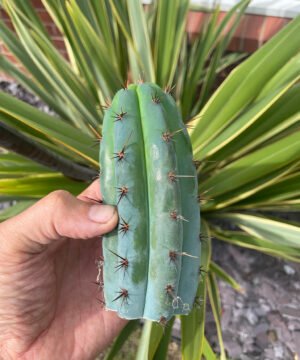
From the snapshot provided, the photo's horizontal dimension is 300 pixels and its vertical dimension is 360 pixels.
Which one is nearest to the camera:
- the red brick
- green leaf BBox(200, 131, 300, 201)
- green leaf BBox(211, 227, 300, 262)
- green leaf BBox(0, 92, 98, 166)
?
green leaf BBox(0, 92, 98, 166)

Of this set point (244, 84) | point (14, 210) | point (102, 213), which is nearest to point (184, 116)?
point (244, 84)

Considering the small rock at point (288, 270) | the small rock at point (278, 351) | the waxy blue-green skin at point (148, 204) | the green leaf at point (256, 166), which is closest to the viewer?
the waxy blue-green skin at point (148, 204)

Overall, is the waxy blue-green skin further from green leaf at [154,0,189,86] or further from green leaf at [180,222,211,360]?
green leaf at [154,0,189,86]

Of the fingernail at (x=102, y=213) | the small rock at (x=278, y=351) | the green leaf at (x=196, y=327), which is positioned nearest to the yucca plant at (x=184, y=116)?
the green leaf at (x=196, y=327)

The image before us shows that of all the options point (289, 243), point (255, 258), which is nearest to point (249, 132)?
point (289, 243)

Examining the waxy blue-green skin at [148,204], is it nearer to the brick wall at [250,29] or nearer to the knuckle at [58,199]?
the knuckle at [58,199]

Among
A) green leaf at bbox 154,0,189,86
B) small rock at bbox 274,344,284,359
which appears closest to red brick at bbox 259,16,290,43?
green leaf at bbox 154,0,189,86

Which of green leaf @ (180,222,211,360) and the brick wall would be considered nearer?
green leaf @ (180,222,211,360)
